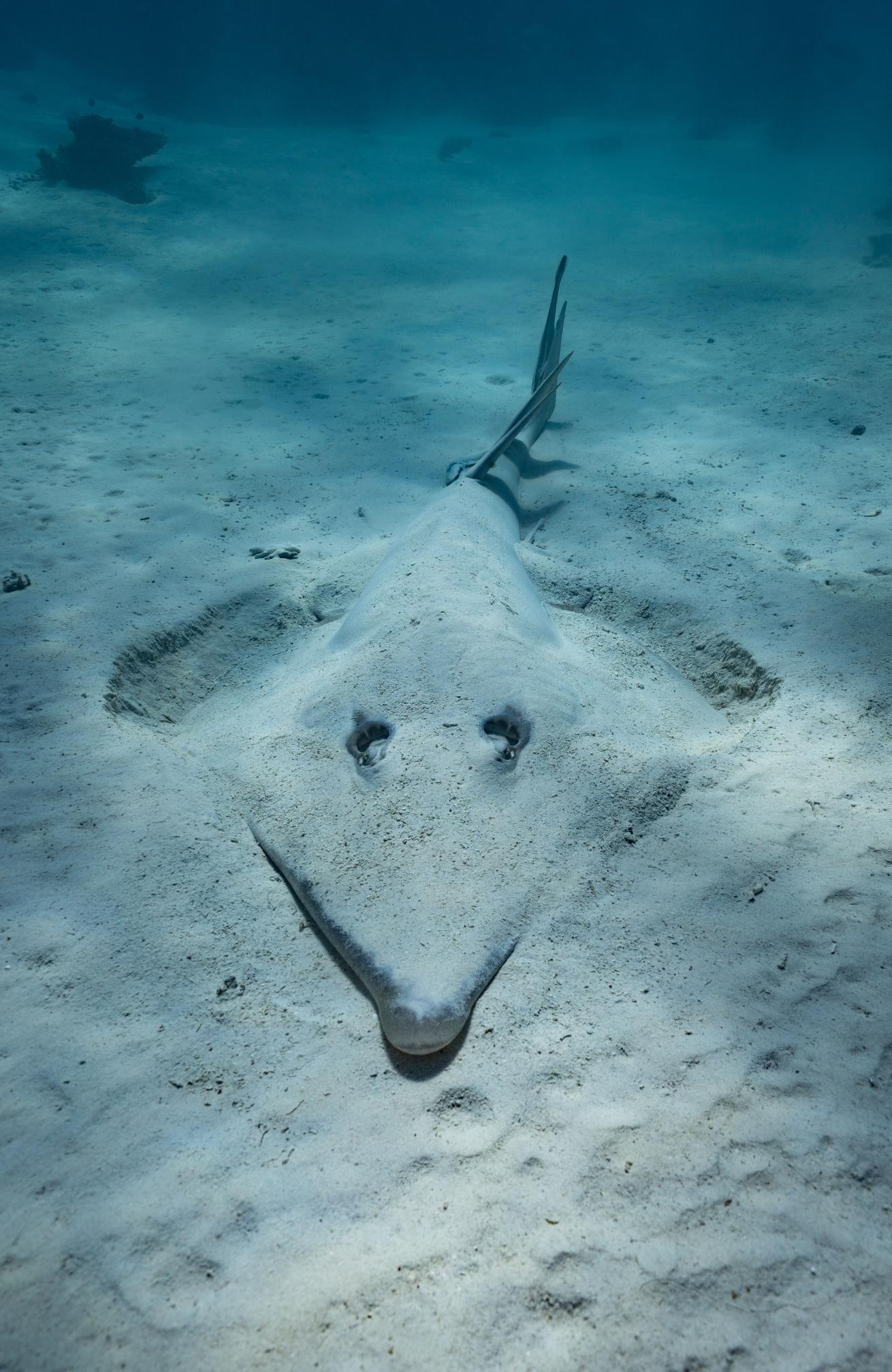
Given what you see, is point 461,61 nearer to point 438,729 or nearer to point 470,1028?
point 438,729

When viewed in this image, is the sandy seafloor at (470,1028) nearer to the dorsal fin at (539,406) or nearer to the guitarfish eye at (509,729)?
the guitarfish eye at (509,729)

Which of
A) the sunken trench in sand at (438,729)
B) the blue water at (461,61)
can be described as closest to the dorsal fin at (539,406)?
the sunken trench in sand at (438,729)

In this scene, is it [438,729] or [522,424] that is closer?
[438,729]

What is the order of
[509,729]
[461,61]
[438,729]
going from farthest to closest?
[461,61] < [509,729] < [438,729]

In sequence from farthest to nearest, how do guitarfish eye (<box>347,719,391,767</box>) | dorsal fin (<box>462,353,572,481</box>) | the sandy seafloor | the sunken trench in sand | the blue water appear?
the blue water
dorsal fin (<box>462,353,572,481</box>)
guitarfish eye (<box>347,719,391,767</box>)
the sunken trench in sand
the sandy seafloor

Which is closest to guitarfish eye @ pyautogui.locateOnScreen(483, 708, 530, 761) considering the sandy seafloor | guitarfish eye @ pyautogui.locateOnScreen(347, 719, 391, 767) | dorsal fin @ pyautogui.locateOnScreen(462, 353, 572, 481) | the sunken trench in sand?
the sunken trench in sand

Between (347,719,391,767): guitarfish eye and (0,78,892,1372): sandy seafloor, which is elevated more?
(347,719,391,767): guitarfish eye

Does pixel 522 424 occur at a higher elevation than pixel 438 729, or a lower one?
higher

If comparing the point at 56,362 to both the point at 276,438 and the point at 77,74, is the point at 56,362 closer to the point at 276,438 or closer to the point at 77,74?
the point at 276,438

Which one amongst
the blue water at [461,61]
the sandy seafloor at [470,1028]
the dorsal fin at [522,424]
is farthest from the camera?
the blue water at [461,61]

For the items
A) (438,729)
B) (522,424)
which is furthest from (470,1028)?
(522,424)

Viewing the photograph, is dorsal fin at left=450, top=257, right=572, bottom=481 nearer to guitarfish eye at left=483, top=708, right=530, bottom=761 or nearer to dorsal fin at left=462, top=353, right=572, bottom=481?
dorsal fin at left=462, top=353, right=572, bottom=481

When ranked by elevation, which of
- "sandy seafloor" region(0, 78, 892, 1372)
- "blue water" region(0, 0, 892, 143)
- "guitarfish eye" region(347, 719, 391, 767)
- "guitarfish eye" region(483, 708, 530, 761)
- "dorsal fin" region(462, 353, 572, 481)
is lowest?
"sandy seafloor" region(0, 78, 892, 1372)

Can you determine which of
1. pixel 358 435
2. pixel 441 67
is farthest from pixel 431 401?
pixel 441 67
